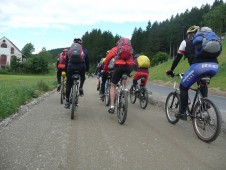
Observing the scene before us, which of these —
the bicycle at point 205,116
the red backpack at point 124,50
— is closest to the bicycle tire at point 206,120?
the bicycle at point 205,116

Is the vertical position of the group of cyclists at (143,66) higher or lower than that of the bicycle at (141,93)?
higher

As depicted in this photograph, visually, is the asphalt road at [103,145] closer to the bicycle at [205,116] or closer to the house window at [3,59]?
the bicycle at [205,116]

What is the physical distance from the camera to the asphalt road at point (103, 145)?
4.84 m

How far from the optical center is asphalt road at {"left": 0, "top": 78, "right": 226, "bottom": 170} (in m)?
4.84

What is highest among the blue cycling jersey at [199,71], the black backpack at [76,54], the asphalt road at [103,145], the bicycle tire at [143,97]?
the black backpack at [76,54]

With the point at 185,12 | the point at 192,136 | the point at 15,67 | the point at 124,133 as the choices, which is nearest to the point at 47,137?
the point at 124,133

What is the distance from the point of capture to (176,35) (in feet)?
389

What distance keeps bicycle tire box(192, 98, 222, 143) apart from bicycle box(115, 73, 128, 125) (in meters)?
A: 1.60

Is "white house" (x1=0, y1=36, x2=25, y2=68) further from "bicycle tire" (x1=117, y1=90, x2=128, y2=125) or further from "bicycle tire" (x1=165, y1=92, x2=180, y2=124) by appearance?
"bicycle tire" (x1=165, y1=92, x2=180, y2=124)

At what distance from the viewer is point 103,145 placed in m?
5.83

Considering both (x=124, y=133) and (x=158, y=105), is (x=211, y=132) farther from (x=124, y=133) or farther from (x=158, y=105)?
(x=158, y=105)

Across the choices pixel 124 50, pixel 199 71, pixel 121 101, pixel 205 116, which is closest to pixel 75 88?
pixel 121 101

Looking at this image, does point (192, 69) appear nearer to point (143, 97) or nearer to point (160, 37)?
point (143, 97)

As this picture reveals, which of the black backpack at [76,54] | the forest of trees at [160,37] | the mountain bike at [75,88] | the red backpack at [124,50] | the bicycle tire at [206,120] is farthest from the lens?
the forest of trees at [160,37]
